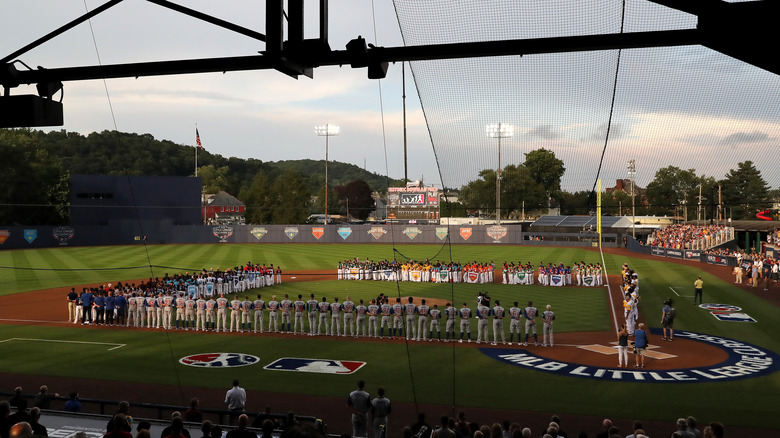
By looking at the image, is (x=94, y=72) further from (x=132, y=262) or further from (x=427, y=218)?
(x=427, y=218)

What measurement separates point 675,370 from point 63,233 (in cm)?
5577

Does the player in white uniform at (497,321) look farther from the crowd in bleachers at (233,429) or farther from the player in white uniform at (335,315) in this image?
the crowd in bleachers at (233,429)

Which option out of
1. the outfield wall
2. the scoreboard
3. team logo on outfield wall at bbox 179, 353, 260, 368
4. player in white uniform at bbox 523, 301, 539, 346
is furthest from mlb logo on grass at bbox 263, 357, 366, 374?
the scoreboard

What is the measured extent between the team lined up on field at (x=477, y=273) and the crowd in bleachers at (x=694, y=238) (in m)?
16.0

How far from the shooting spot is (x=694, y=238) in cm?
4781

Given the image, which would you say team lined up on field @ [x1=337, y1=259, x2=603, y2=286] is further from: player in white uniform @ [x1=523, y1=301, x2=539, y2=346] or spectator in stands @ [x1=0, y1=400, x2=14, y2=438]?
spectator in stands @ [x1=0, y1=400, x2=14, y2=438]

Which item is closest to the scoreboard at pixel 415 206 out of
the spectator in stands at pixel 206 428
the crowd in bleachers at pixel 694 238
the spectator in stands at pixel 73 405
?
the crowd in bleachers at pixel 694 238

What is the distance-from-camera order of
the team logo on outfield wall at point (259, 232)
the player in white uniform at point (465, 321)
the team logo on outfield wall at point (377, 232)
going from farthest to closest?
the team logo on outfield wall at point (259, 232) → the team logo on outfield wall at point (377, 232) → the player in white uniform at point (465, 321)

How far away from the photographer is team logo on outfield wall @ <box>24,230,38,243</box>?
54128mm

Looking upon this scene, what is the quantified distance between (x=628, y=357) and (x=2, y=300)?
28.4 meters

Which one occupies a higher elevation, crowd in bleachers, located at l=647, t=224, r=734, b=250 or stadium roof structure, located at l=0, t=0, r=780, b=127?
stadium roof structure, located at l=0, t=0, r=780, b=127

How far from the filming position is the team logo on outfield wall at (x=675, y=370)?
1561cm

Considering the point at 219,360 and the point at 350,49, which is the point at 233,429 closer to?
the point at 350,49

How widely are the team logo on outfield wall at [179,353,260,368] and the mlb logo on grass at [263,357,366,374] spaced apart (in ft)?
2.79
